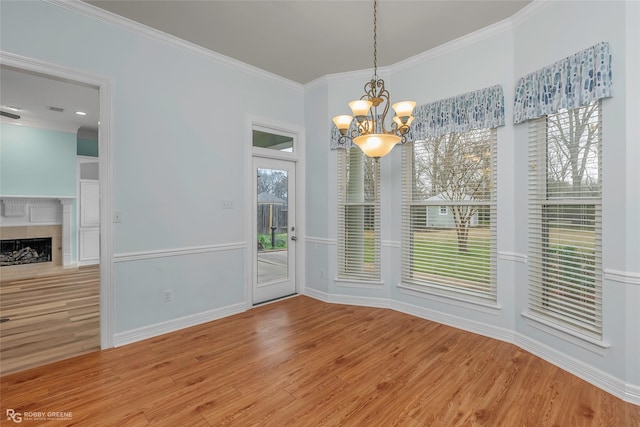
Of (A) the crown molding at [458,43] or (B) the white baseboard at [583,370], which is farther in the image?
(A) the crown molding at [458,43]

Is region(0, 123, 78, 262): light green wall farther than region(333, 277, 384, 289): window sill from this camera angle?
Yes

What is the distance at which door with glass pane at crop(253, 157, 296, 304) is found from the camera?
4.23 meters

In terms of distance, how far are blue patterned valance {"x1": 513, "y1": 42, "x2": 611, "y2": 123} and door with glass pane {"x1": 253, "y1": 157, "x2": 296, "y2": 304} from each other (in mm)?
3023

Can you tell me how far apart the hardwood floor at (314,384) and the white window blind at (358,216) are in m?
1.10

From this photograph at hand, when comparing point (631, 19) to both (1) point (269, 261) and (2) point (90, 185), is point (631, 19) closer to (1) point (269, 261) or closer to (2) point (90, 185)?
(1) point (269, 261)

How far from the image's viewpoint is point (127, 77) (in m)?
3.02

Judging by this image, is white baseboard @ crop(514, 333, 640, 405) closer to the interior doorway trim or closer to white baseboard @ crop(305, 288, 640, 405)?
white baseboard @ crop(305, 288, 640, 405)

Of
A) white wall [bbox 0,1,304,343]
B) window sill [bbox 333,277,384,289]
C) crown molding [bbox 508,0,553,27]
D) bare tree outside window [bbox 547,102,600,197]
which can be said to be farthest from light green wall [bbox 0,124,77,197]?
bare tree outside window [bbox 547,102,600,197]

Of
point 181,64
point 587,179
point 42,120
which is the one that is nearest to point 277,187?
point 181,64

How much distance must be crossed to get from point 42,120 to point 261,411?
7222 mm

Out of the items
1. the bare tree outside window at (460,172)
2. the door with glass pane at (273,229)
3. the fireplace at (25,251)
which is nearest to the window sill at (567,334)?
the bare tree outside window at (460,172)

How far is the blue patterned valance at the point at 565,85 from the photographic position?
225cm

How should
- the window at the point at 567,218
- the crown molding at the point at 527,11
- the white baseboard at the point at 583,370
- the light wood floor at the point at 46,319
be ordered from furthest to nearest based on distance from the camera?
the light wood floor at the point at 46,319 → the crown molding at the point at 527,11 → the window at the point at 567,218 → the white baseboard at the point at 583,370

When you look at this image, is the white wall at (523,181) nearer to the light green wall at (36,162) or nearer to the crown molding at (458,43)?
the crown molding at (458,43)
